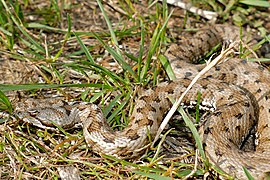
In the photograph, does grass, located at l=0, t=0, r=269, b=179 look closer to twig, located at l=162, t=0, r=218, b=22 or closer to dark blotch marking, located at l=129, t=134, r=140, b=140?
twig, located at l=162, t=0, r=218, b=22

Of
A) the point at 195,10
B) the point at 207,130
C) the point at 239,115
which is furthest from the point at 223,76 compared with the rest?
the point at 195,10

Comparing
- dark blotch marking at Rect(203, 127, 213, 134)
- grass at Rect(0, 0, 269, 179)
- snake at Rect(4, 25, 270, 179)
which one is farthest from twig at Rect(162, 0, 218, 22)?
dark blotch marking at Rect(203, 127, 213, 134)

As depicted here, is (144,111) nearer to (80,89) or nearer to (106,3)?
(80,89)

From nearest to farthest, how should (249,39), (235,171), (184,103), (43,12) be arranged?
(235,171) → (184,103) → (249,39) → (43,12)

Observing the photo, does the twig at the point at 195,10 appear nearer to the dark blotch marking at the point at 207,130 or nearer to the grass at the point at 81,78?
the grass at the point at 81,78

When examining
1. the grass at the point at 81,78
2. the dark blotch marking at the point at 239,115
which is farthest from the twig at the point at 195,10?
the dark blotch marking at the point at 239,115

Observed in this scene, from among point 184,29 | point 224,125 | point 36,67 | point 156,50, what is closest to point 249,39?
point 184,29
